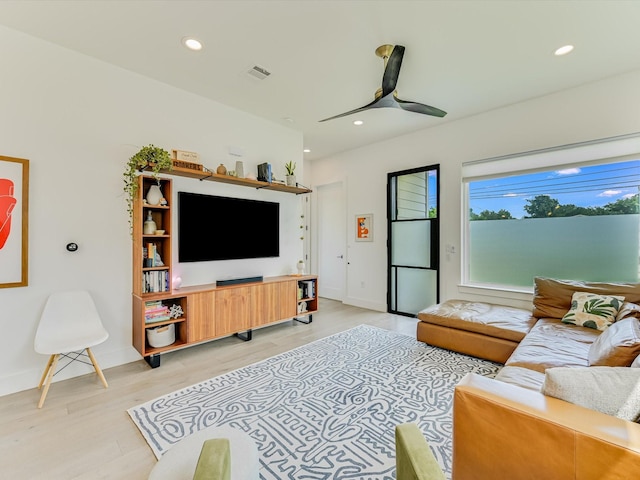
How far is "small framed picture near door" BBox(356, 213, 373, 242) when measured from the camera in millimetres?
5227

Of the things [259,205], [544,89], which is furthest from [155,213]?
[544,89]

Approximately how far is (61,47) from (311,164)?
14.3 feet

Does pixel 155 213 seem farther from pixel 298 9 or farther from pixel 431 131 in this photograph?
pixel 431 131

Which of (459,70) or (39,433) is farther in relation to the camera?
(459,70)

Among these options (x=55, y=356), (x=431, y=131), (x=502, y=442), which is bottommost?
(x=55, y=356)

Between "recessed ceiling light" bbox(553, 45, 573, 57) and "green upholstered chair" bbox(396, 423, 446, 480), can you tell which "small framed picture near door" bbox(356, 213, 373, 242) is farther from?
"green upholstered chair" bbox(396, 423, 446, 480)

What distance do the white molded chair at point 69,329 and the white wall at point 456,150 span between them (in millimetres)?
4002

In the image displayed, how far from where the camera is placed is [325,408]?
2.15 metres

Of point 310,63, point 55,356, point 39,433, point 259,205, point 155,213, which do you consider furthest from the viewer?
point 259,205

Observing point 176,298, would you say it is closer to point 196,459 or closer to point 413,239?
point 196,459

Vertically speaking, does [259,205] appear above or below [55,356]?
above

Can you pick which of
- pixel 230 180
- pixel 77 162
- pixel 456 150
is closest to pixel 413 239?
pixel 456 150

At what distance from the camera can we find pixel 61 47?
2637 millimetres

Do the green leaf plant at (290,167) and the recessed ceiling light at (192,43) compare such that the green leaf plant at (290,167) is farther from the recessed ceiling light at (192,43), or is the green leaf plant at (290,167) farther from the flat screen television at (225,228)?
the recessed ceiling light at (192,43)
